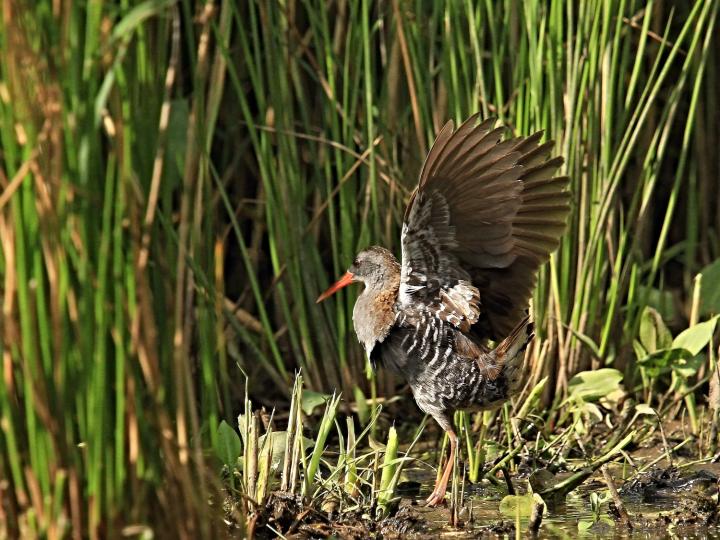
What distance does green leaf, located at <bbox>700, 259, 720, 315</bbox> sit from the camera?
5.10m

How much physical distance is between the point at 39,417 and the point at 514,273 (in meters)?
2.25

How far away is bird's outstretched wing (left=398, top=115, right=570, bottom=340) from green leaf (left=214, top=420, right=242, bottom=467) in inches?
36.4

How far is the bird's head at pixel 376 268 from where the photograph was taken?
4625 millimetres

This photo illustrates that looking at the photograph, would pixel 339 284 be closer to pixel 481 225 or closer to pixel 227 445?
pixel 481 225

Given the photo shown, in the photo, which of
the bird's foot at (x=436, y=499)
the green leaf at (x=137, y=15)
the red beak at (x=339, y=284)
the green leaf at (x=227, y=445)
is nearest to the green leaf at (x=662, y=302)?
the red beak at (x=339, y=284)

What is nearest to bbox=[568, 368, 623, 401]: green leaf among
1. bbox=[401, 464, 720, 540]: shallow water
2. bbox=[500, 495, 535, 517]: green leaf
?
bbox=[401, 464, 720, 540]: shallow water

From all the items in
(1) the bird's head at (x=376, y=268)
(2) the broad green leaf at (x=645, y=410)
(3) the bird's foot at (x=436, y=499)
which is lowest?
(3) the bird's foot at (x=436, y=499)

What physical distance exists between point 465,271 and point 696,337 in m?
1.04

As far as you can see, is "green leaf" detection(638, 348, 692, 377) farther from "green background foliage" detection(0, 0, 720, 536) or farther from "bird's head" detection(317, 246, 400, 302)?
"bird's head" detection(317, 246, 400, 302)

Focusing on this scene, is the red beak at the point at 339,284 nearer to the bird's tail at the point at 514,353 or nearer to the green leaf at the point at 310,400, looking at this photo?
the green leaf at the point at 310,400

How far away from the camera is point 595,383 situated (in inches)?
183

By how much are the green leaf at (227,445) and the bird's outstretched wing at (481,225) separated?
92 cm

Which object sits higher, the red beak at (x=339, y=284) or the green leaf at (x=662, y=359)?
the red beak at (x=339, y=284)

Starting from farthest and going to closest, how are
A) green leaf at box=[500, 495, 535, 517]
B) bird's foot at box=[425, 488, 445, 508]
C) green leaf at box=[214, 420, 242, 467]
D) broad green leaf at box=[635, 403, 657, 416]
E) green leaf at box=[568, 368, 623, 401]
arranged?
green leaf at box=[568, 368, 623, 401]
broad green leaf at box=[635, 403, 657, 416]
bird's foot at box=[425, 488, 445, 508]
green leaf at box=[500, 495, 535, 517]
green leaf at box=[214, 420, 242, 467]
